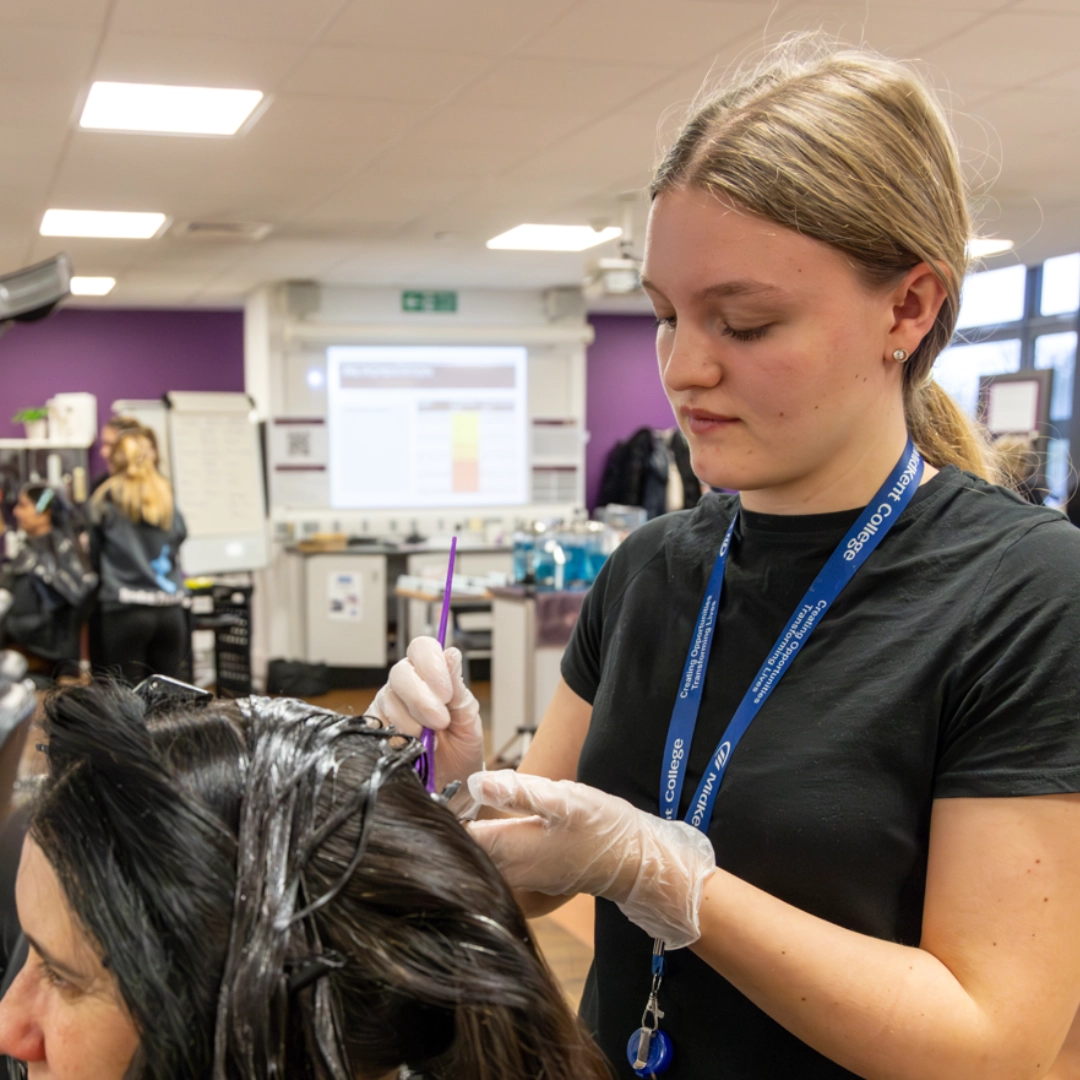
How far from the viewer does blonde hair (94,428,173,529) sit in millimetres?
5570

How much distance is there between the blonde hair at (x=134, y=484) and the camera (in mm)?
5570

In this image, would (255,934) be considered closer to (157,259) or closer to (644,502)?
(157,259)

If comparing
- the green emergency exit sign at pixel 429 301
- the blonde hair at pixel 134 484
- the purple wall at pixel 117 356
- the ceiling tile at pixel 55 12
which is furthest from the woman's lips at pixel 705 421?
the purple wall at pixel 117 356

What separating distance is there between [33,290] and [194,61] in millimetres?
888

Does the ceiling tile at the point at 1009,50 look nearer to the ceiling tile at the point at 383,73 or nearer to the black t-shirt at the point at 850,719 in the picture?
the ceiling tile at the point at 383,73

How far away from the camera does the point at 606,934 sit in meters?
1.10

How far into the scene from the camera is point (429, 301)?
8406 mm

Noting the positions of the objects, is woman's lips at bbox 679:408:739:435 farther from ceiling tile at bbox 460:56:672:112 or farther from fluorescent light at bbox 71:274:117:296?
Answer: fluorescent light at bbox 71:274:117:296

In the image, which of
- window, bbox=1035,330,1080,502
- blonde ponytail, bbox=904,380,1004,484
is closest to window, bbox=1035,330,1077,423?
window, bbox=1035,330,1080,502

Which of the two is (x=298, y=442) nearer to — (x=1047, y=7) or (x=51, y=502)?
(x=51, y=502)

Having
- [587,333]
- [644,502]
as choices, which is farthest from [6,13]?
[644,502]

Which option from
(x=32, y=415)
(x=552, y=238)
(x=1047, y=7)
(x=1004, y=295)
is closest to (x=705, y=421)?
(x=1047, y=7)

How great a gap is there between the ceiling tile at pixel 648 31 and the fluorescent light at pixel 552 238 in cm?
269

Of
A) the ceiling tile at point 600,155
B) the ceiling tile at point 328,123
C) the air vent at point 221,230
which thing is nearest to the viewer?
the ceiling tile at point 328,123
